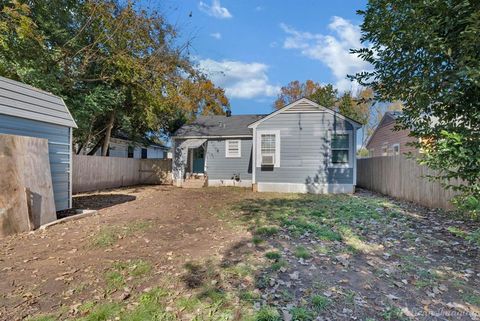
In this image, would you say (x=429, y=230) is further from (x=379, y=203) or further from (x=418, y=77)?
(x=418, y=77)

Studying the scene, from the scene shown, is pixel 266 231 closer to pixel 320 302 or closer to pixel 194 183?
pixel 320 302

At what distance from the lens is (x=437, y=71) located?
3092 millimetres

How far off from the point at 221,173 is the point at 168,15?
799 centimetres

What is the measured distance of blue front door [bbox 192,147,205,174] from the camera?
16105mm

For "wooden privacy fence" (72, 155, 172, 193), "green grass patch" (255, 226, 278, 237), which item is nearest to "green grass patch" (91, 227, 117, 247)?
"green grass patch" (255, 226, 278, 237)

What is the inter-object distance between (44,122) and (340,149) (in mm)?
10594

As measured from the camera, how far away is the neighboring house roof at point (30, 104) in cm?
557

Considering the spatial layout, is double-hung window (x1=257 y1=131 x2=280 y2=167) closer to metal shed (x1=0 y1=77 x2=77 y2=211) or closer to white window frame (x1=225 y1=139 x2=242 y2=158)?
white window frame (x1=225 y1=139 x2=242 y2=158)

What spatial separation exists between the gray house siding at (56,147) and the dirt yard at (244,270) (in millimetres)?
870

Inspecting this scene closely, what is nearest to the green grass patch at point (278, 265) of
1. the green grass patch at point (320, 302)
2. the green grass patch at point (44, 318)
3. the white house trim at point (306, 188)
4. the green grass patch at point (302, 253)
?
the green grass patch at point (302, 253)

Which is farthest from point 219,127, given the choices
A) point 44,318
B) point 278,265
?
point 44,318

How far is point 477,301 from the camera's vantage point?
302cm

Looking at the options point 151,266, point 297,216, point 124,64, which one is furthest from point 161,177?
point 151,266

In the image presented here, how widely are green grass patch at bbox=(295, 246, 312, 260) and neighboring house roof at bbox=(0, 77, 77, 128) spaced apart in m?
5.99
